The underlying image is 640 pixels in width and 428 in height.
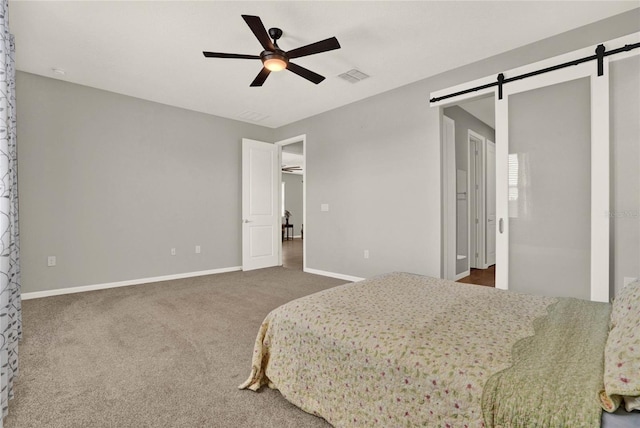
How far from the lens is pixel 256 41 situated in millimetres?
3016

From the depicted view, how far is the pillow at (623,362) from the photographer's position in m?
0.83

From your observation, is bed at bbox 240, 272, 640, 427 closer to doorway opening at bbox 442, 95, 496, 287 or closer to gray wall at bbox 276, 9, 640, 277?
gray wall at bbox 276, 9, 640, 277

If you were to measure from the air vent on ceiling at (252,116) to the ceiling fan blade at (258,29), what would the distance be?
268 cm

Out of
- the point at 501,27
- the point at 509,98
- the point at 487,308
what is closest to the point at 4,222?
the point at 487,308

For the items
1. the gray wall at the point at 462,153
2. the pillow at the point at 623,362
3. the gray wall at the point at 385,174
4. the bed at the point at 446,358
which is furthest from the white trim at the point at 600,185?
the gray wall at the point at 462,153

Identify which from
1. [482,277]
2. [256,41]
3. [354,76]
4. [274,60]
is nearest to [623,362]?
[274,60]

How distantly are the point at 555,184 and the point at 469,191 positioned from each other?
2470 millimetres

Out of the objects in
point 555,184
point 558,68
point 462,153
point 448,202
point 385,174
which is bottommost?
point 448,202

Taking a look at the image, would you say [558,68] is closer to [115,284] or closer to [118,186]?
[118,186]

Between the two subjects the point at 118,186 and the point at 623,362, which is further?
the point at 118,186

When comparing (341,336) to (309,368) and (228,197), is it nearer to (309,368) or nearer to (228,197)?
(309,368)

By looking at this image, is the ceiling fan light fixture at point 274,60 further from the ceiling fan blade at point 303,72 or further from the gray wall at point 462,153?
the gray wall at point 462,153

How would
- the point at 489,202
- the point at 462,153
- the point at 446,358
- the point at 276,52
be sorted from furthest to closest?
the point at 489,202
the point at 462,153
the point at 276,52
the point at 446,358

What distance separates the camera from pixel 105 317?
306 centimetres
